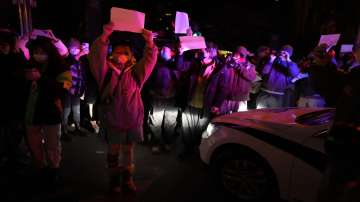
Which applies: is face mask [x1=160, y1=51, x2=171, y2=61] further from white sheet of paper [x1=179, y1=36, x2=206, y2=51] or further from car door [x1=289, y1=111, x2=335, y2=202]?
car door [x1=289, y1=111, x2=335, y2=202]

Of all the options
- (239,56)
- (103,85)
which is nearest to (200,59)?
(239,56)

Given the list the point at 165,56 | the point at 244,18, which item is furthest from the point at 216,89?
the point at 244,18

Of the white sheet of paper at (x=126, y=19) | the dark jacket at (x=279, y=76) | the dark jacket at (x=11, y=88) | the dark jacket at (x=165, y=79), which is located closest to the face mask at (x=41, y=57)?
the dark jacket at (x=11, y=88)

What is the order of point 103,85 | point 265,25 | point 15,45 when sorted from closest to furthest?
point 103,85, point 15,45, point 265,25

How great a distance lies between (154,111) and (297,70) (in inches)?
143

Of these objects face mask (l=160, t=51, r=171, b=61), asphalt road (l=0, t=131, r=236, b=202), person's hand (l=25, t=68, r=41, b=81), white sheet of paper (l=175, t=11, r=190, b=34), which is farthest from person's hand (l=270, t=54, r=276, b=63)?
person's hand (l=25, t=68, r=41, b=81)

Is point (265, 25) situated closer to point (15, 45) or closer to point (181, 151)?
point (181, 151)

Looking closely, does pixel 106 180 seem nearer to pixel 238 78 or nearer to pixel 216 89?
pixel 216 89

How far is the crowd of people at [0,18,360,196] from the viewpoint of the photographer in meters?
4.50

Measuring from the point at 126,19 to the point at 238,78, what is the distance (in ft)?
10.4

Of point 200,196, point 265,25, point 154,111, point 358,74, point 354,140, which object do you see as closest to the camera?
point 354,140

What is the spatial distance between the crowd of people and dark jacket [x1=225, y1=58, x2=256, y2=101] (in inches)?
0.8

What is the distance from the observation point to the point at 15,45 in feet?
18.6

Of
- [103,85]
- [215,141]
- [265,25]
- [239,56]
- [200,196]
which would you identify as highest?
[265,25]
